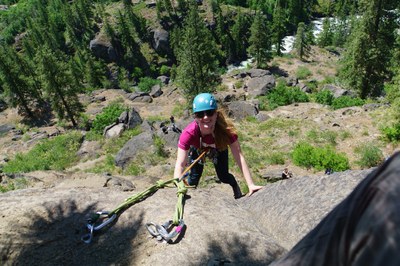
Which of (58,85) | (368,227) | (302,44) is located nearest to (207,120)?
(368,227)

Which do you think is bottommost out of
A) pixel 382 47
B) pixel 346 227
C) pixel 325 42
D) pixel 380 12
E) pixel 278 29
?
pixel 325 42

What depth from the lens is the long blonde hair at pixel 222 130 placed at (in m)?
4.71

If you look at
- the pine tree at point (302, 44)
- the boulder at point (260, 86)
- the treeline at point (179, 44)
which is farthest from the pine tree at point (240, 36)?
the boulder at point (260, 86)

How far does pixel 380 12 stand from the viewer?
2778 centimetres

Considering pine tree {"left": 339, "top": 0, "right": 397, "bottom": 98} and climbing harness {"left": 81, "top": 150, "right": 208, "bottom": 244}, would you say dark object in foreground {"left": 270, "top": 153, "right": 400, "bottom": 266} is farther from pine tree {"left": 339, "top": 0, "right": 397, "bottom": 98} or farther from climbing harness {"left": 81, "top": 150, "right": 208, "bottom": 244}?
pine tree {"left": 339, "top": 0, "right": 397, "bottom": 98}

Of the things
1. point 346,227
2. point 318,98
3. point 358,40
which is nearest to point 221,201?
point 346,227

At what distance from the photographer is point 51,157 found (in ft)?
91.5

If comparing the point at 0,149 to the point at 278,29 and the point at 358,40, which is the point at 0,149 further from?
the point at 278,29

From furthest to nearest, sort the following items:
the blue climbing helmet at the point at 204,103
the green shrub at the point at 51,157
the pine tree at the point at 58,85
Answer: the pine tree at the point at 58,85 < the green shrub at the point at 51,157 < the blue climbing helmet at the point at 204,103

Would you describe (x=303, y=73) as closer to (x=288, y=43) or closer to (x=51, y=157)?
(x=51, y=157)

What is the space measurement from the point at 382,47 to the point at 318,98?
9.92 metres

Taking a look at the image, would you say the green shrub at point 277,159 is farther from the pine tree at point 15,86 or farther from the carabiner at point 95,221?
the pine tree at point 15,86

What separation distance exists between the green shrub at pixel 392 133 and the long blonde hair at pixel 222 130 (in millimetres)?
15179

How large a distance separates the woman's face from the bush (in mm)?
11119
